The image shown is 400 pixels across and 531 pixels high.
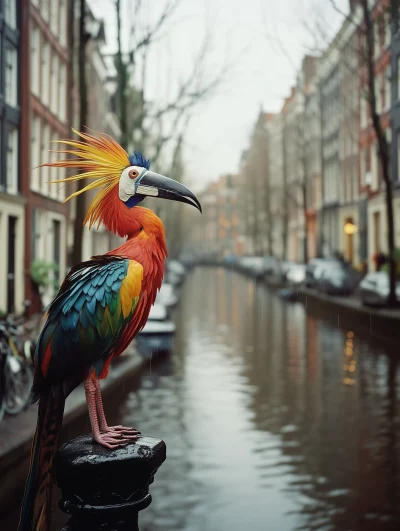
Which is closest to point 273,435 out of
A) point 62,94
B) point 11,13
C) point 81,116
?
point 81,116

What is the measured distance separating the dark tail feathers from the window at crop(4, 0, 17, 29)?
23.0m

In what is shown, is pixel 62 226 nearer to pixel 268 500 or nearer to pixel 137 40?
pixel 137 40

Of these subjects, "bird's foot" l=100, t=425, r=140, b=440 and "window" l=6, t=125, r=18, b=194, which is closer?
"bird's foot" l=100, t=425, r=140, b=440

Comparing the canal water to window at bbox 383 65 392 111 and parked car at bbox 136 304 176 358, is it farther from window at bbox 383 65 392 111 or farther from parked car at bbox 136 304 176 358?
window at bbox 383 65 392 111

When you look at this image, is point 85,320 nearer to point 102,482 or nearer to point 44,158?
point 102,482

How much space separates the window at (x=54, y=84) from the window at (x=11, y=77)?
532cm

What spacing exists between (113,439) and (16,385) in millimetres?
7645

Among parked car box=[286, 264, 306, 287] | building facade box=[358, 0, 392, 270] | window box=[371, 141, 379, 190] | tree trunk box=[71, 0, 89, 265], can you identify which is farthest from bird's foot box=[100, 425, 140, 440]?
window box=[371, 141, 379, 190]

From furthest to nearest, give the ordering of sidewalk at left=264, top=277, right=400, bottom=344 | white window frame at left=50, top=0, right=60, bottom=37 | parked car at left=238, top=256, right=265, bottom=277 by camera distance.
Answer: parked car at left=238, top=256, right=265, bottom=277 → white window frame at left=50, top=0, right=60, bottom=37 → sidewalk at left=264, top=277, right=400, bottom=344

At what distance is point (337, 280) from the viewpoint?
33594mm

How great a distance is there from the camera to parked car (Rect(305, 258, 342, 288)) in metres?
37.5

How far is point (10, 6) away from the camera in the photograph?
79.6 feet

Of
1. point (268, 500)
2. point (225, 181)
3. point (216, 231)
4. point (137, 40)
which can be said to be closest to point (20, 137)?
point (137, 40)

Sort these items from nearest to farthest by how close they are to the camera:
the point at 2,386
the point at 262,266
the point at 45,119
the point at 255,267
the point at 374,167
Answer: the point at 2,386, the point at 45,119, the point at 374,167, the point at 262,266, the point at 255,267
